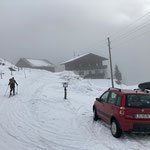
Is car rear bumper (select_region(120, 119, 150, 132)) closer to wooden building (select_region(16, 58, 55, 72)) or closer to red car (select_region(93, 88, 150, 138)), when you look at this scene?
red car (select_region(93, 88, 150, 138))

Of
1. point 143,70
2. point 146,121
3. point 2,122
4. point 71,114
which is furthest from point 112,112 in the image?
point 143,70

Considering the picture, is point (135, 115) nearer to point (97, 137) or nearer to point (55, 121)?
point (97, 137)

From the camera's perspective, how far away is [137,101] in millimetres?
6461

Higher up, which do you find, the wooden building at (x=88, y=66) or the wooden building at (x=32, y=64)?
the wooden building at (x=32, y=64)

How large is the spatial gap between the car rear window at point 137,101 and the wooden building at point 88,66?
48.2m

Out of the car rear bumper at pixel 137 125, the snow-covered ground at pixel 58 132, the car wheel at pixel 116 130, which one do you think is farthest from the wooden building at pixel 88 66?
the car rear bumper at pixel 137 125

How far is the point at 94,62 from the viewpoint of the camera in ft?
187

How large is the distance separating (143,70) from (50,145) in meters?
170

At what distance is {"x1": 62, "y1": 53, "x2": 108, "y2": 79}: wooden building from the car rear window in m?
48.2

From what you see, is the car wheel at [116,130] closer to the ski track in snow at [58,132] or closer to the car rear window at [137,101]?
the ski track in snow at [58,132]

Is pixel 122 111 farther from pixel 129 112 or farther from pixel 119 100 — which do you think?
pixel 119 100

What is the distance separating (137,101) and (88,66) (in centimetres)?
4936

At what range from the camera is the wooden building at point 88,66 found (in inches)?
2174

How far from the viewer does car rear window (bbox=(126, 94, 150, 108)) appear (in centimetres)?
626
